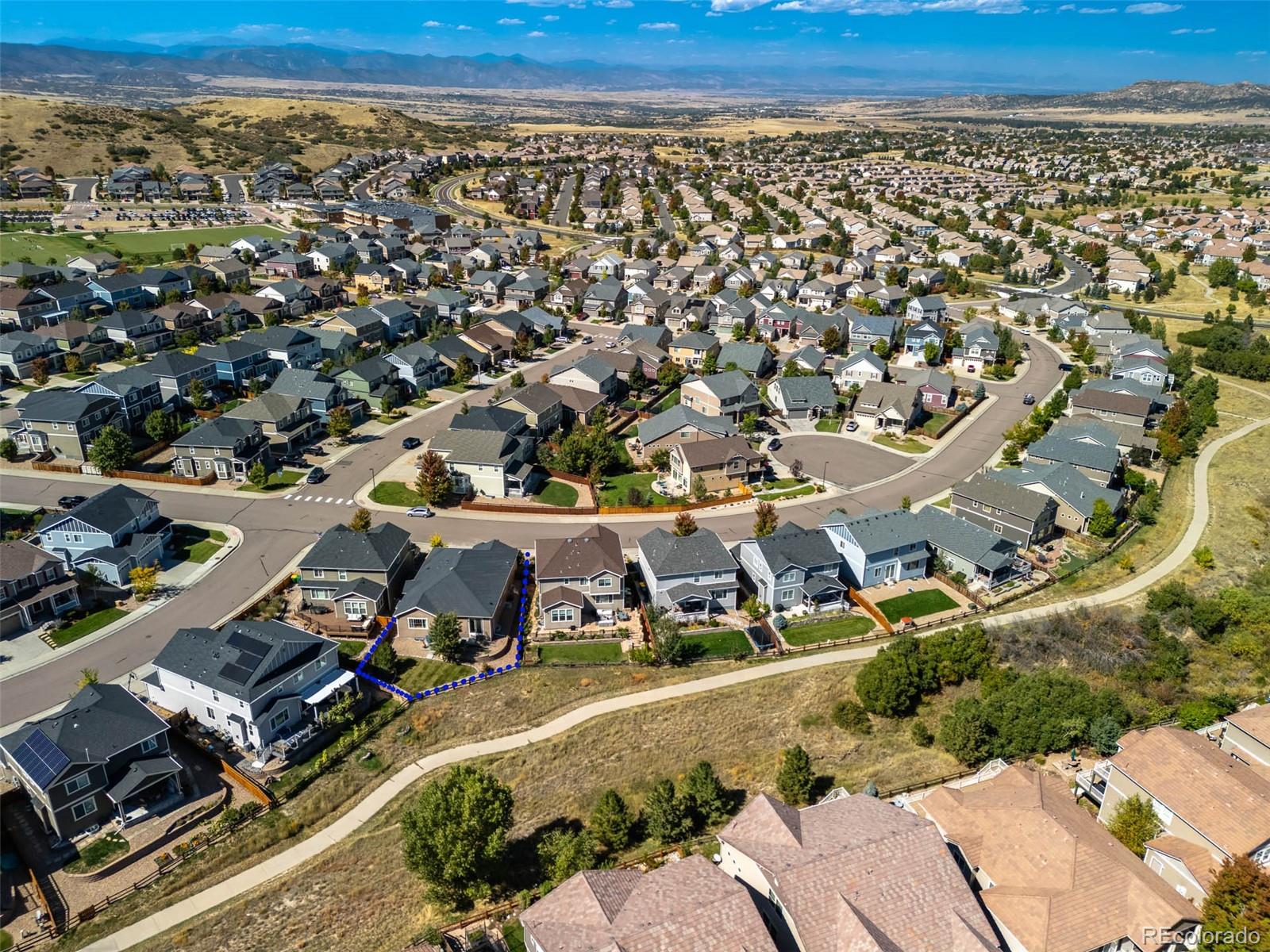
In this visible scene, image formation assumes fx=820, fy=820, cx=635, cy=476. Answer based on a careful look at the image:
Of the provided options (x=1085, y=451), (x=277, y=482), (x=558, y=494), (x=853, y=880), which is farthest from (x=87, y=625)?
(x=1085, y=451)

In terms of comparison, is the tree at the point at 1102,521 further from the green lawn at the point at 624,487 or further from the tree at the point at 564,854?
the tree at the point at 564,854

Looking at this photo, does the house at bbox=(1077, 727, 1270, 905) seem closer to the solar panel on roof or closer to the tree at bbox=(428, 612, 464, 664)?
the tree at bbox=(428, 612, 464, 664)

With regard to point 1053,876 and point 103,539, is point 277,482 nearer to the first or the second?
point 103,539

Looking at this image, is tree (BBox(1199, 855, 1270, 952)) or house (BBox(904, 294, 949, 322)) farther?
house (BBox(904, 294, 949, 322))

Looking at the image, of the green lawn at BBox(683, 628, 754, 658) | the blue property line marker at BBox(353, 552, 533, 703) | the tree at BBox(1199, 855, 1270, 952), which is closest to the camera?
the tree at BBox(1199, 855, 1270, 952)

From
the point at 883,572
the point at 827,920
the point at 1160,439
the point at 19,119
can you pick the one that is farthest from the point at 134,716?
the point at 19,119

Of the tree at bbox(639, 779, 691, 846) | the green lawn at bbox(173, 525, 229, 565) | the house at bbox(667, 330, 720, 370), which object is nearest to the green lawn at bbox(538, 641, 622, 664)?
the tree at bbox(639, 779, 691, 846)

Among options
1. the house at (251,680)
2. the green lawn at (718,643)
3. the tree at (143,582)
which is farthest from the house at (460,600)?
the tree at (143,582)
